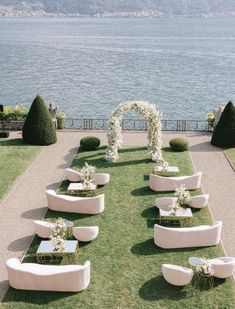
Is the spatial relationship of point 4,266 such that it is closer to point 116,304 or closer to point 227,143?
point 116,304

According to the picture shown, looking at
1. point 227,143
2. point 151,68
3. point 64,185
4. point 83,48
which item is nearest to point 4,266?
point 64,185

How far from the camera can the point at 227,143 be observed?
31.8 m

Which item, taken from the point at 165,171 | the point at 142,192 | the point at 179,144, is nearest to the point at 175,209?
the point at 142,192

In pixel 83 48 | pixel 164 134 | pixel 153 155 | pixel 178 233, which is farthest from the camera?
pixel 83 48

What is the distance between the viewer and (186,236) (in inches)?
701

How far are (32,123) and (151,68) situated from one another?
57.4 metres

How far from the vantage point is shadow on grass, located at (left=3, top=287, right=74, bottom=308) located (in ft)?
48.9

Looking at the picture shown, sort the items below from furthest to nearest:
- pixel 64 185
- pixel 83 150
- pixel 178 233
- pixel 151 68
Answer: pixel 151 68 → pixel 83 150 → pixel 64 185 → pixel 178 233

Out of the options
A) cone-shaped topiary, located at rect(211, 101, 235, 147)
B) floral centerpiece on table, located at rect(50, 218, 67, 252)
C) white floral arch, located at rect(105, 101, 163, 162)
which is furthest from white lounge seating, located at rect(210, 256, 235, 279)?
cone-shaped topiary, located at rect(211, 101, 235, 147)

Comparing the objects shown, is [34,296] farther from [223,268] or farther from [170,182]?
[170,182]

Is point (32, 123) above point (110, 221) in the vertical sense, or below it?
above

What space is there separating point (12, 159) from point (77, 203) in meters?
9.77

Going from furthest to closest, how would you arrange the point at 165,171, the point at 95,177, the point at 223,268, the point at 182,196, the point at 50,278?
1. the point at 165,171
2. the point at 95,177
3. the point at 182,196
4. the point at 223,268
5. the point at 50,278

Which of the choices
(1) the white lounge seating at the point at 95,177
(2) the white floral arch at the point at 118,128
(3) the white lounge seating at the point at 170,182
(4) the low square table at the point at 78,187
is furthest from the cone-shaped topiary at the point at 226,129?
(4) the low square table at the point at 78,187
